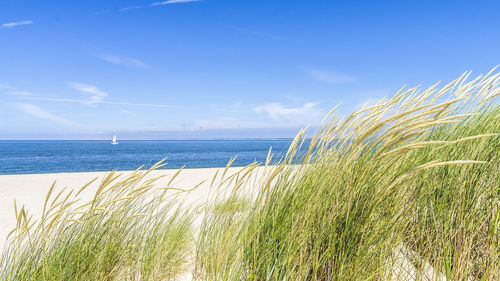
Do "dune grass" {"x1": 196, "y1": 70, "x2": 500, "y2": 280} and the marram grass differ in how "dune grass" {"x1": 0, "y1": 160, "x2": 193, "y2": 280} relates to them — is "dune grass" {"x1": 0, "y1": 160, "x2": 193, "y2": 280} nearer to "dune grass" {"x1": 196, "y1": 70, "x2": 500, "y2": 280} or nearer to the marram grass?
the marram grass

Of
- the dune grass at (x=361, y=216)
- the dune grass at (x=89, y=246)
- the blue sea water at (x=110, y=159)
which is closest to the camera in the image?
the dune grass at (x=361, y=216)

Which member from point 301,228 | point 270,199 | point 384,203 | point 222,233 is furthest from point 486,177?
point 222,233

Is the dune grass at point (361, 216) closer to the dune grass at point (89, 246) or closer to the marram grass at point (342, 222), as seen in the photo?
the marram grass at point (342, 222)

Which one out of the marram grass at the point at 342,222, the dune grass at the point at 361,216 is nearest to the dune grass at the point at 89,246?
the marram grass at the point at 342,222

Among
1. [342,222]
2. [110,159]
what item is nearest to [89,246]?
[342,222]

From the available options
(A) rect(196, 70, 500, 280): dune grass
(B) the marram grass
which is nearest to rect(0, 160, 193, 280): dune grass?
(B) the marram grass

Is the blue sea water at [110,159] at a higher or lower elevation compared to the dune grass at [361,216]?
lower

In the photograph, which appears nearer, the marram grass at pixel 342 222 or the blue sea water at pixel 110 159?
the marram grass at pixel 342 222

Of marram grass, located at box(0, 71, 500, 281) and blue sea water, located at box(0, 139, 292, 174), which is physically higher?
marram grass, located at box(0, 71, 500, 281)

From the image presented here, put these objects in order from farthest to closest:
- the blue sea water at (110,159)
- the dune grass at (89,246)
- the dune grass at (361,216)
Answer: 1. the blue sea water at (110,159)
2. the dune grass at (89,246)
3. the dune grass at (361,216)

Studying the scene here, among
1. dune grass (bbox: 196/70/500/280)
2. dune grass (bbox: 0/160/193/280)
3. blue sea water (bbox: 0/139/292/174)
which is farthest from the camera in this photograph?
blue sea water (bbox: 0/139/292/174)

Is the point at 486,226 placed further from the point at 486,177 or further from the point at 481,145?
the point at 481,145

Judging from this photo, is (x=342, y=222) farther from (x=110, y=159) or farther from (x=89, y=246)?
(x=110, y=159)

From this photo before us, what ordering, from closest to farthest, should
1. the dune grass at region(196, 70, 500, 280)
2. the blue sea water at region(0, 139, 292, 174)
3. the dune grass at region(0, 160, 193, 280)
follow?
the dune grass at region(196, 70, 500, 280)
the dune grass at region(0, 160, 193, 280)
the blue sea water at region(0, 139, 292, 174)
